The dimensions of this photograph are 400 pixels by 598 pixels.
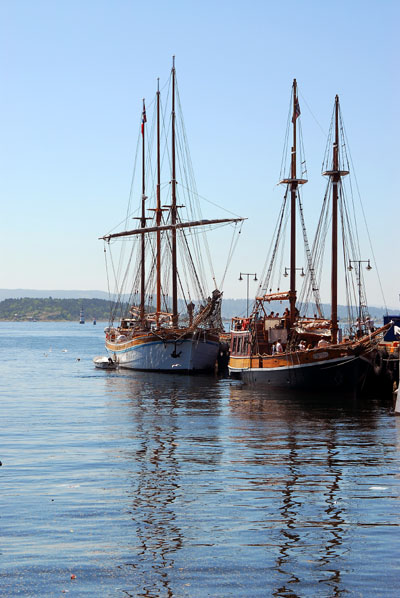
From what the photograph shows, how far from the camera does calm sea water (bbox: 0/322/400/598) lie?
14.4 m

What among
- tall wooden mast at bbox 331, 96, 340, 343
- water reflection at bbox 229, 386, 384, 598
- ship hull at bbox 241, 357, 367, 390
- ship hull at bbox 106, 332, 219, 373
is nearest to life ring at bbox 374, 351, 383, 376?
ship hull at bbox 241, 357, 367, 390

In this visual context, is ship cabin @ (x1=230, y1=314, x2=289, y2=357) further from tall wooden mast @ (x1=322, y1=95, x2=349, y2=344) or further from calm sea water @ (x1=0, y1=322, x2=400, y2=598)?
calm sea water @ (x1=0, y1=322, x2=400, y2=598)

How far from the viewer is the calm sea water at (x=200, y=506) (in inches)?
567

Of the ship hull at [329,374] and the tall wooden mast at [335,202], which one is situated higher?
the tall wooden mast at [335,202]

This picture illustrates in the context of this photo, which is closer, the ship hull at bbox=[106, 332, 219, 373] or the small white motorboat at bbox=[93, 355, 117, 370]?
the ship hull at bbox=[106, 332, 219, 373]

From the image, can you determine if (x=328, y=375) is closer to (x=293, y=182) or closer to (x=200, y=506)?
(x=293, y=182)

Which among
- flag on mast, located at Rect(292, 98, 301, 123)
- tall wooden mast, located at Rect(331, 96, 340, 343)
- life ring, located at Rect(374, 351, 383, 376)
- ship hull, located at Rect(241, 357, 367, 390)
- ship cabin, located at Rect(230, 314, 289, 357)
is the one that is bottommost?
ship hull, located at Rect(241, 357, 367, 390)

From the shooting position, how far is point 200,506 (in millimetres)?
19844

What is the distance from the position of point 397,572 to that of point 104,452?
51.1ft

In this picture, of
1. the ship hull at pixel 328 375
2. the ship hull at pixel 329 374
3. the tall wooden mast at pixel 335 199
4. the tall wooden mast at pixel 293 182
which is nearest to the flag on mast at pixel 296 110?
the tall wooden mast at pixel 293 182

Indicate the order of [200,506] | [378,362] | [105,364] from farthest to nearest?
[105,364], [378,362], [200,506]

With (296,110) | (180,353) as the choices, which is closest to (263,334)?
(180,353)

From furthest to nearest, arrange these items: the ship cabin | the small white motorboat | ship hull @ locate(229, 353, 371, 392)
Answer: the small white motorboat
the ship cabin
ship hull @ locate(229, 353, 371, 392)

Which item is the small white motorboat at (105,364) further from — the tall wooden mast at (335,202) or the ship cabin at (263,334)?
the tall wooden mast at (335,202)
